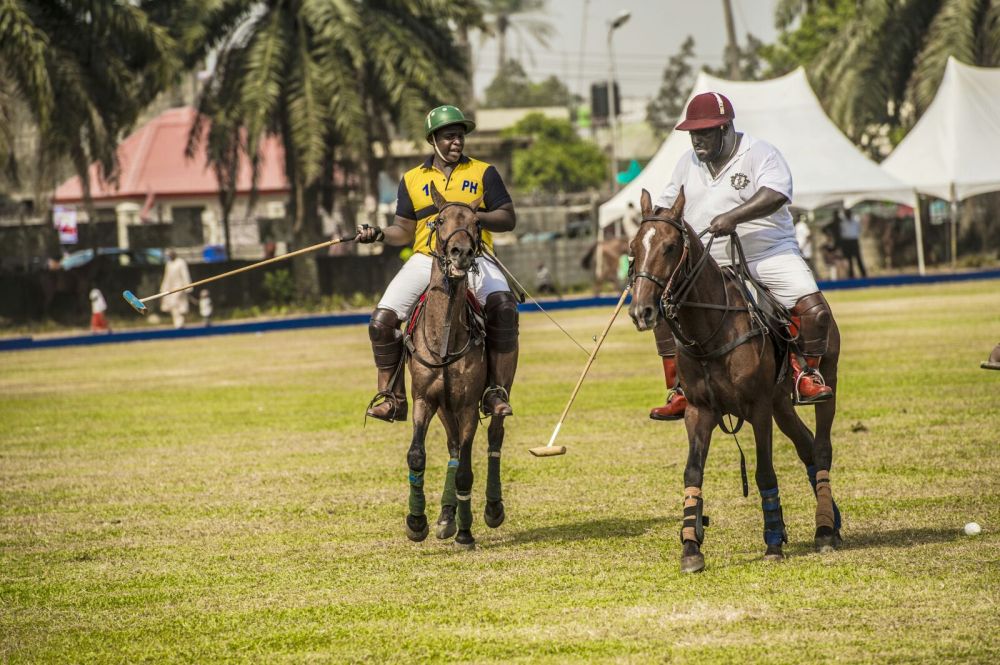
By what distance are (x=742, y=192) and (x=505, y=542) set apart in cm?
272

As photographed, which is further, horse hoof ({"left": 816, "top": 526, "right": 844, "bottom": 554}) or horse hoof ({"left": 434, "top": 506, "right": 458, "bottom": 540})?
horse hoof ({"left": 434, "top": 506, "right": 458, "bottom": 540})

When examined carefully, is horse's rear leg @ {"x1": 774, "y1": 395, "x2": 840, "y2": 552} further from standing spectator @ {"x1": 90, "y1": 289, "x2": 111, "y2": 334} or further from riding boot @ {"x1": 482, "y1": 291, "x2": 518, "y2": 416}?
standing spectator @ {"x1": 90, "y1": 289, "x2": 111, "y2": 334}

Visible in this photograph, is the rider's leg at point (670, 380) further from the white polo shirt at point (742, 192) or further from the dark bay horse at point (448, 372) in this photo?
the dark bay horse at point (448, 372)

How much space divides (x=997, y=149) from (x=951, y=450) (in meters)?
31.5

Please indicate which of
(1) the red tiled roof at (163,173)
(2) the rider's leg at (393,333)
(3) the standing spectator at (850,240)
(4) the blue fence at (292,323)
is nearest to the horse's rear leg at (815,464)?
(2) the rider's leg at (393,333)

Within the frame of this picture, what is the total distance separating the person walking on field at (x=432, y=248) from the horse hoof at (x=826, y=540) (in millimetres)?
2239

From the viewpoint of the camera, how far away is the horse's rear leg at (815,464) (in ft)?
28.9

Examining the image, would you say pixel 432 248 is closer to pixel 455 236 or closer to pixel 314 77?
pixel 455 236

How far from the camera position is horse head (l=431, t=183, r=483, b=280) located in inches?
356

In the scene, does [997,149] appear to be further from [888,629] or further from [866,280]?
[888,629]

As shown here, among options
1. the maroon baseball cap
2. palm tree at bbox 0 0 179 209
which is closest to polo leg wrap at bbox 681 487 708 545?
the maroon baseball cap

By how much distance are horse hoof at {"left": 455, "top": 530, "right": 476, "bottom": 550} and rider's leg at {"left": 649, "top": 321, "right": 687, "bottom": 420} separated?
140cm

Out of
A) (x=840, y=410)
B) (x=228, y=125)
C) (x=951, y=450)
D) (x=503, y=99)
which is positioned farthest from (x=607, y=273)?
(x=503, y=99)

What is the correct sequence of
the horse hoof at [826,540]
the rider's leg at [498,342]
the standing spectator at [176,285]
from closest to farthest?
the horse hoof at [826,540], the rider's leg at [498,342], the standing spectator at [176,285]
